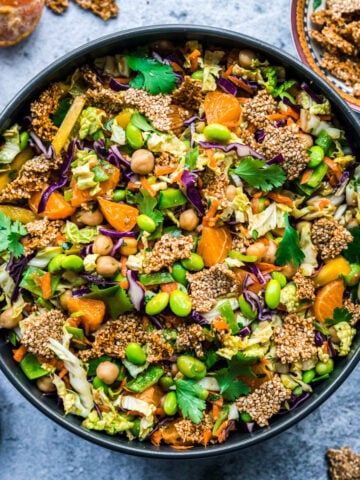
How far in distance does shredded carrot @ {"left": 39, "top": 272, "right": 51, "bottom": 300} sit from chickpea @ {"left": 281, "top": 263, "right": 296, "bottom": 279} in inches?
54.0

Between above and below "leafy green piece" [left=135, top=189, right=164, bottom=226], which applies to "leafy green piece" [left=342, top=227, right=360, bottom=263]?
below

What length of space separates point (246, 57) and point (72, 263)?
1570 mm

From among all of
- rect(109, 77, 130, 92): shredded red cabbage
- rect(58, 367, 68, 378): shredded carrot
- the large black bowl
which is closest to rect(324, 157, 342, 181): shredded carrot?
the large black bowl

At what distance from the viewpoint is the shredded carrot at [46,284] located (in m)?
3.67

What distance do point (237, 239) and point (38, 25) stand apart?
1.97 metres

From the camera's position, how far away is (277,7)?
4191mm

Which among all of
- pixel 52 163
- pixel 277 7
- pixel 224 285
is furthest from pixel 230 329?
pixel 277 7

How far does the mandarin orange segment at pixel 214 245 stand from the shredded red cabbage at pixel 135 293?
16.3 inches

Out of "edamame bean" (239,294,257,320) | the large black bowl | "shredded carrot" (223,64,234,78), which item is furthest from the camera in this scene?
"shredded carrot" (223,64,234,78)

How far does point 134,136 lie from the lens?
Result: 3637mm

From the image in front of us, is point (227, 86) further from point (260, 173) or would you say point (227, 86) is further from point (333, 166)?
point (333, 166)

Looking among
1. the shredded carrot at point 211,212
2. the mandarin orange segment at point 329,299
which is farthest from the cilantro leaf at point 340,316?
the shredded carrot at point 211,212

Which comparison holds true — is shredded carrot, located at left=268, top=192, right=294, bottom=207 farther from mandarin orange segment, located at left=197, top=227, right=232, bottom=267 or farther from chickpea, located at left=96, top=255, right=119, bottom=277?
chickpea, located at left=96, top=255, right=119, bottom=277

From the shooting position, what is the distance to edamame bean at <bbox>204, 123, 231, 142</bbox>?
11.8ft
